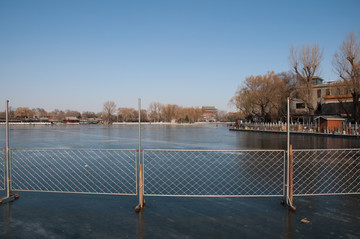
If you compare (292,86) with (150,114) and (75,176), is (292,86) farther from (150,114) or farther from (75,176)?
(150,114)

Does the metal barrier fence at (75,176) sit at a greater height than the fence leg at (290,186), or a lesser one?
lesser

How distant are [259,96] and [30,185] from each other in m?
48.1

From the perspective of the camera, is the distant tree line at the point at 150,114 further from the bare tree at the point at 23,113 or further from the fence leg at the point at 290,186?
the fence leg at the point at 290,186

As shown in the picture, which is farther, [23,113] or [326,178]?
[23,113]

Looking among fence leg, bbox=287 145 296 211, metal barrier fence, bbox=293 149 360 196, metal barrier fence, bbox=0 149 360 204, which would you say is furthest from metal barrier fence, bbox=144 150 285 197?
metal barrier fence, bbox=293 149 360 196

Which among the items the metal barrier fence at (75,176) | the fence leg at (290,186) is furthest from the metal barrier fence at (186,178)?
the fence leg at (290,186)

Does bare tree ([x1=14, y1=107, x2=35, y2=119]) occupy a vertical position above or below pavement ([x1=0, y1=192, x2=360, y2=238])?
above

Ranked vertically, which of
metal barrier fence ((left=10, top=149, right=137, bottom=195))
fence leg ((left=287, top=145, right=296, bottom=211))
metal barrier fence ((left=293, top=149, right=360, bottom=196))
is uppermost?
fence leg ((left=287, top=145, right=296, bottom=211))

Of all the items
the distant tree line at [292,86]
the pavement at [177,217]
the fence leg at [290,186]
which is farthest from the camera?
the distant tree line at [292,86]

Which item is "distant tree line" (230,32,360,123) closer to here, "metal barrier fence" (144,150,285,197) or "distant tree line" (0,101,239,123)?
"metal barrier fence" (144,150,285,197)

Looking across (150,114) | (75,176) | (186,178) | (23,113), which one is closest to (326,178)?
(186,178)

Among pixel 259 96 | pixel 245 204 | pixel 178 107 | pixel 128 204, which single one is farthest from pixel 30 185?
pixel 178 107

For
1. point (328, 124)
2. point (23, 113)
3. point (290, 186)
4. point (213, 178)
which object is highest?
point (23, 113)

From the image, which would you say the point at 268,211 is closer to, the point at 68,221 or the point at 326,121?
the point at 68,221
